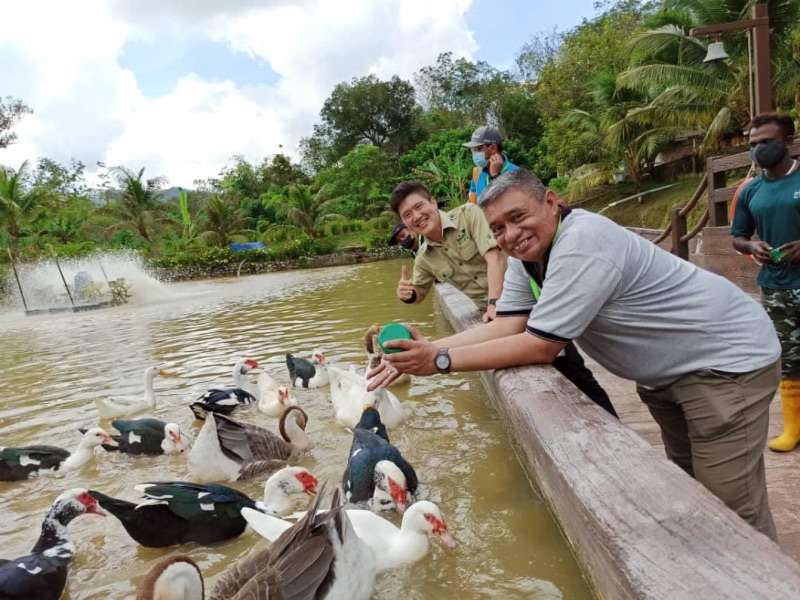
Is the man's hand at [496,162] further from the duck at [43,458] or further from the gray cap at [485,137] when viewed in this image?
the duck at [43,458]

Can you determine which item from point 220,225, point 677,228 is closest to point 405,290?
point 677,228

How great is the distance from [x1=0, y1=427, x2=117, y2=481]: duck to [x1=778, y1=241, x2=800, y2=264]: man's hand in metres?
5.32

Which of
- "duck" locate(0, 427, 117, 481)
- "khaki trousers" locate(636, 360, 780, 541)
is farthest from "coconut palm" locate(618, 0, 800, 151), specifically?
"duck" locate(0, 427, 117, 481)

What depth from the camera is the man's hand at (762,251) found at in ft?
11.3

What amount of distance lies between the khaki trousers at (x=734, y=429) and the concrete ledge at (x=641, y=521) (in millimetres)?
286

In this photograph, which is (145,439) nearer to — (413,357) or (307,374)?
(307,374)

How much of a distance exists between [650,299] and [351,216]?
4109cm

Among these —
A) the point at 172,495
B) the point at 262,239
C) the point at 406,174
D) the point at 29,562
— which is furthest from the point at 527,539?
the point at 406,174

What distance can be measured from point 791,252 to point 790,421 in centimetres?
99

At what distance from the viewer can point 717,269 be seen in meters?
7.85

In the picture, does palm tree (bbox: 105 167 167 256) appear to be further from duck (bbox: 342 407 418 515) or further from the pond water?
duck (bbox: 342 407 418 515)

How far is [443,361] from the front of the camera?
2.76 m

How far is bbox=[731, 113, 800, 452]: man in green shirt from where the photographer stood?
3354mm

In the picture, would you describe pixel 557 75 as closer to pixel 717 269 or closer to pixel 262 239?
pixel 262 239
